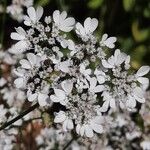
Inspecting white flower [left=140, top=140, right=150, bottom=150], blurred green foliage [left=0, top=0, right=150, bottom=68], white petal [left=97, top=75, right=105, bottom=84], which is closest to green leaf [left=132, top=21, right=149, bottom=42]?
blurred green foliage [left=0, top=0, right=150, bottom=68]

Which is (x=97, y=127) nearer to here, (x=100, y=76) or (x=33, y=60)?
(x=100, y=76)

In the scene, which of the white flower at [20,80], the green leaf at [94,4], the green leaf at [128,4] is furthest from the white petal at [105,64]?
the green leaf at [94,4]

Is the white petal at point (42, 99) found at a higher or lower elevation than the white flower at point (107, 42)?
lower

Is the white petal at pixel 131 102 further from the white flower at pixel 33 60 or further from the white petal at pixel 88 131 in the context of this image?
the white flower at pixel 33 60

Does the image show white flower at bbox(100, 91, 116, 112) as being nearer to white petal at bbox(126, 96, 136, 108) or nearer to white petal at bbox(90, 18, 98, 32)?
white petal at bbox(126, 96, 136, 108)

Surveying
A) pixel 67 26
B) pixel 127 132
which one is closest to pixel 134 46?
pixel 127 132

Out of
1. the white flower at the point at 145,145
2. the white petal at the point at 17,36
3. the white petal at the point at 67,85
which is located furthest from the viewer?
the white flower at the point at 145,145

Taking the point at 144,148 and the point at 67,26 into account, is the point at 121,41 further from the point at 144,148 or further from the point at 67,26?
the point at 67,26
